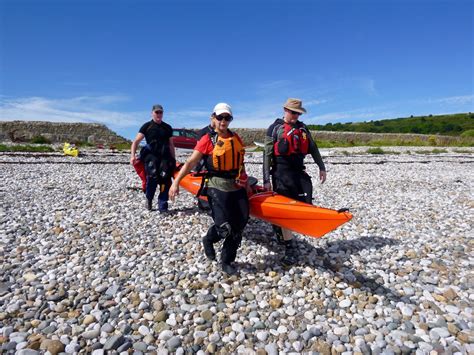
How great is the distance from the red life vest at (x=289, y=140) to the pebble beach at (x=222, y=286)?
163cm

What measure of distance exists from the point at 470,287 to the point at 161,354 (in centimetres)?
386

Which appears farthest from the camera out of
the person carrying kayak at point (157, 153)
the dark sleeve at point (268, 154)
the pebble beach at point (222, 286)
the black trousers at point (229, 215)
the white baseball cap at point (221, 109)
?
the person carrying kayak at point (157, 153)

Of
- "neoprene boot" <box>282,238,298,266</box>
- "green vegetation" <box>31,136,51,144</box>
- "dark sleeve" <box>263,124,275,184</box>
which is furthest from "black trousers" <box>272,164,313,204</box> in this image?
"green vegetation" <box>31,136,51,144</box>

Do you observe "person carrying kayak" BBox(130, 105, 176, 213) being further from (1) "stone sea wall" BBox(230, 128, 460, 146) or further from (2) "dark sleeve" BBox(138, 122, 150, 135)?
(1) "stone sea wall" BBox(230, 128, 460, 146)

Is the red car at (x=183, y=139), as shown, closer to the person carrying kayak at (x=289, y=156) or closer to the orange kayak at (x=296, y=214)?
the person carrying kayak at (x=289, y=156)

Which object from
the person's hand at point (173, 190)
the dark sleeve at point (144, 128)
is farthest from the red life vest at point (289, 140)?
the dark sleeve at point (144, 128)

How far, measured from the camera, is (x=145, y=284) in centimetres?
443

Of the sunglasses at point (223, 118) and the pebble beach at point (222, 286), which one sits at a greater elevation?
the sunglasses at point (223, 118)

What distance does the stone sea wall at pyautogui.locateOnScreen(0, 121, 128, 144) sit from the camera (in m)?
32.8

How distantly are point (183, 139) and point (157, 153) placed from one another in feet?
69.1

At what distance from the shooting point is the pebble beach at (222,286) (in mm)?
3406

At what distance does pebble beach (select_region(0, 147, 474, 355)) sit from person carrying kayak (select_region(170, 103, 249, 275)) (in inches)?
29.9

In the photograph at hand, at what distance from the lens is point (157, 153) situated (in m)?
7.21

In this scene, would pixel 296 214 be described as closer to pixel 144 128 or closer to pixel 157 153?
pixel 157 153
